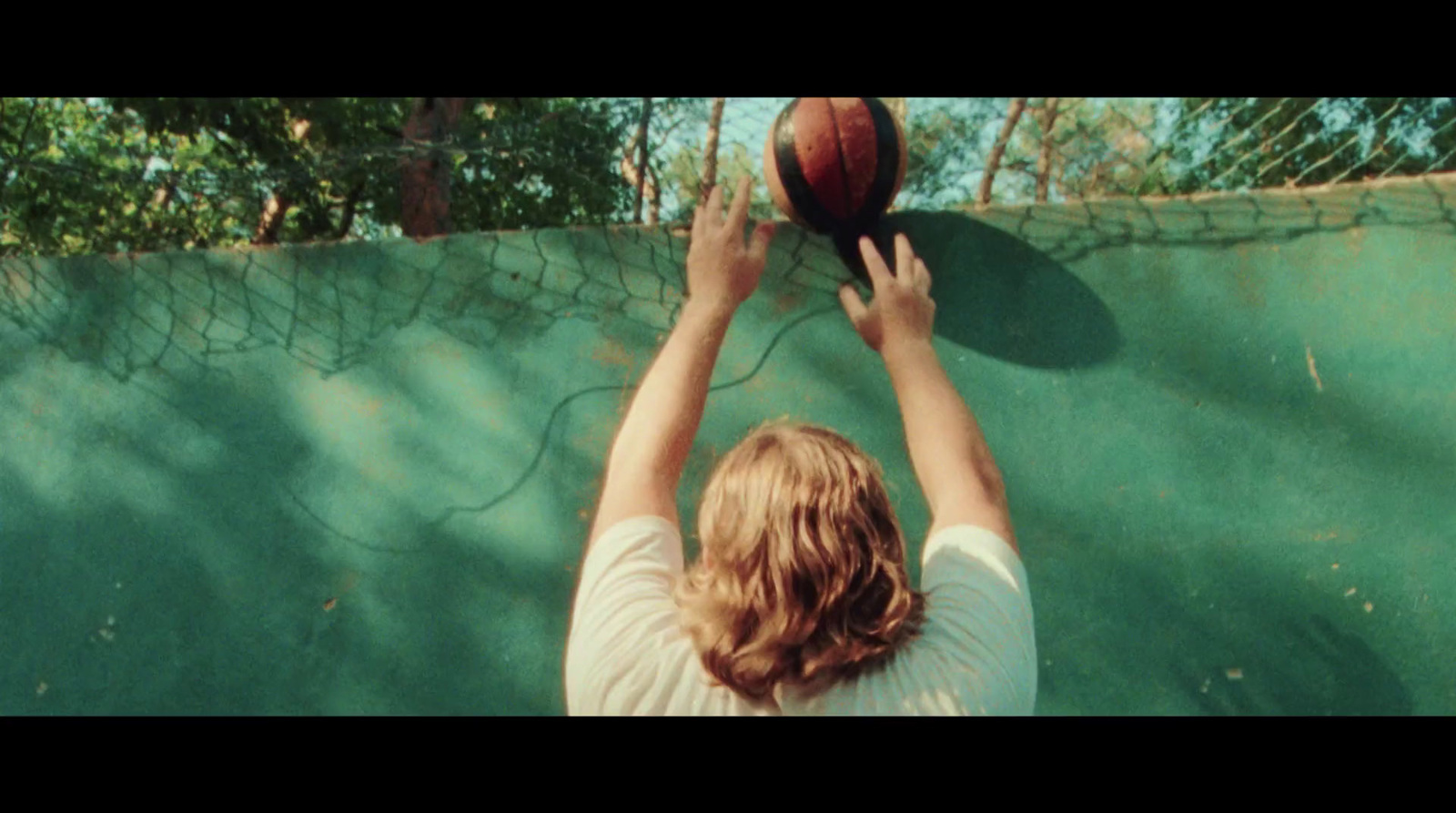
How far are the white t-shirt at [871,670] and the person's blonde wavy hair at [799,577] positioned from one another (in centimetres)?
3

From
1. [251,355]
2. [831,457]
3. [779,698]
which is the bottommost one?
[779,698]

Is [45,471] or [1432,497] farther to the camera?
Answer: [45,471]

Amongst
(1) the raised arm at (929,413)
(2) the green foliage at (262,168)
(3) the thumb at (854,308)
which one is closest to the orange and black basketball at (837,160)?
(3) the thumb at (854,308)

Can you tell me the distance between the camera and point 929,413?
1.73 m

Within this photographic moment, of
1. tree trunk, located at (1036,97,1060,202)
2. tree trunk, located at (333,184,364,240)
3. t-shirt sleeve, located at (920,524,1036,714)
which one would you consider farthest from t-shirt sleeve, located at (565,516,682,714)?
tree trunk, located at (1036,97,1060,202)

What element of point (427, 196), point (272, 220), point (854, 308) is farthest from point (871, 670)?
point (272, 220)

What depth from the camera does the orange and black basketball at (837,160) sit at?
8.57 ft

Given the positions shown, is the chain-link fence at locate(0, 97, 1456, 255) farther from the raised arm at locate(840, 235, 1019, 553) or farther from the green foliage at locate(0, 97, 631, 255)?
the raised arm at locate(840, 235, 1019, 553)

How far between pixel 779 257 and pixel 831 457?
1612 mm

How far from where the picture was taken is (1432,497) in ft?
8.84

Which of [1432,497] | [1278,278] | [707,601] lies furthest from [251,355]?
[1432,497]

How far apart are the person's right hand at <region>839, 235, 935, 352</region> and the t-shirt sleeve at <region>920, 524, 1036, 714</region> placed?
497 millimetres

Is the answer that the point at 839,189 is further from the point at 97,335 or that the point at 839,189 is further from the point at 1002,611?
the point at 97,335

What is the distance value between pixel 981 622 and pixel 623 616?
1.63 ft
